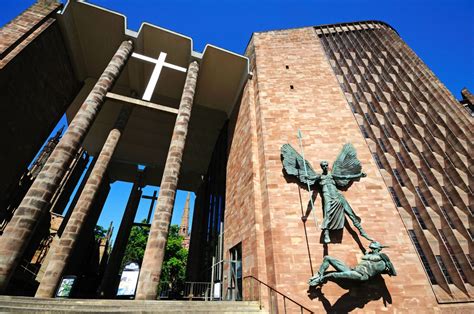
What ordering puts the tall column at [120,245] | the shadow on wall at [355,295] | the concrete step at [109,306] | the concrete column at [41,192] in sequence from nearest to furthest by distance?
the concrete step at [109,306] < the shadow on wall at [355,295] < the concrete column at [41,192] < the tall column at [120,245]

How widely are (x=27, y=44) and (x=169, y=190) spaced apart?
7.94 metres

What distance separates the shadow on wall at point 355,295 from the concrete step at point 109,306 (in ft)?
5.64

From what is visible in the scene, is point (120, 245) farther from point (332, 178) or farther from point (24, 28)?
point (332, 178)

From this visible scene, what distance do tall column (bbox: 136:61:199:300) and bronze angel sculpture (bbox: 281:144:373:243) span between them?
4.33m

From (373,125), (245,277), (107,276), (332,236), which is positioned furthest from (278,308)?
(107,276)

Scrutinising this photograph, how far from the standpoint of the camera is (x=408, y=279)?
21.3 feet

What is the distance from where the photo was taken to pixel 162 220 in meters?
7.80

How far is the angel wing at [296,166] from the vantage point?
7.94 meters

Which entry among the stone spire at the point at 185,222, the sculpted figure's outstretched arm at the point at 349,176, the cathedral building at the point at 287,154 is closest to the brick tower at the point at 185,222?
the stone spire at the point at 185,222

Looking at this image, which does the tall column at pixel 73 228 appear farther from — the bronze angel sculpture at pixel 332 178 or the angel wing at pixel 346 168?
the angel wing at pixel 346 168

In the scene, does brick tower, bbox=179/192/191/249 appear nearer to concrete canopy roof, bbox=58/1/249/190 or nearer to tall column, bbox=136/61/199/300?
concrete canopy roof, bbox=58/1/249/190

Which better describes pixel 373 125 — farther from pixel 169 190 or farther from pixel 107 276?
pixel 107 276

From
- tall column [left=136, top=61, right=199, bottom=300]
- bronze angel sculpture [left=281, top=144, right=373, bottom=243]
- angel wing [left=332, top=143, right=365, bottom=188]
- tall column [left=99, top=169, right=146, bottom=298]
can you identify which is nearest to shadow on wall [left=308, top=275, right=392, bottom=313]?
bronze angel sculpture [left=281, top=144, right=373, bottom=243]

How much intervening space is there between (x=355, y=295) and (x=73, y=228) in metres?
10.0
